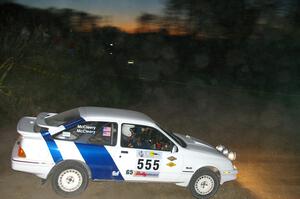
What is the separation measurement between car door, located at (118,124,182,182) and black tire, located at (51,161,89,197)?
76 cm

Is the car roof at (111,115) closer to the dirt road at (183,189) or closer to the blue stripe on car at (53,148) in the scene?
the blue stripe on car at (53,148)

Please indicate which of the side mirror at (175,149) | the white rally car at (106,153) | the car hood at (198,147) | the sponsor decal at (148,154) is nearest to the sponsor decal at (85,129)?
the white rally car at (106,153)

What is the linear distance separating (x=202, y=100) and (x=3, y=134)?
41.1 feet

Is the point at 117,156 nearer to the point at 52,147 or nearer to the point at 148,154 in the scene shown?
the point at 148,154

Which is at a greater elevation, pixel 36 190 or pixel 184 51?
pixel 184 51

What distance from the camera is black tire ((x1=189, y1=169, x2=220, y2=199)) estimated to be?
807cm

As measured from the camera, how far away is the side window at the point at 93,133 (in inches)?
288

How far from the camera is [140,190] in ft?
27.3

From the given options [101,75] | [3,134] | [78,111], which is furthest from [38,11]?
[78,111]

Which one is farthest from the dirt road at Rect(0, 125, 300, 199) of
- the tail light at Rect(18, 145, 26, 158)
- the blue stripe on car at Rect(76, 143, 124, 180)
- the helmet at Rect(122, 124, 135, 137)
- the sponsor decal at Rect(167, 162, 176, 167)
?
the helmet at Rect(122, 124, 135, 137)

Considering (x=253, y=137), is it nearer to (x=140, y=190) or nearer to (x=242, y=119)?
(x=242, y=119)

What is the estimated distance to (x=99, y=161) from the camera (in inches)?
290

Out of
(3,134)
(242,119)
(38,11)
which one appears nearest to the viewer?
(3,134)

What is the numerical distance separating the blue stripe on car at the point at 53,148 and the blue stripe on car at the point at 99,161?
1.28ft
